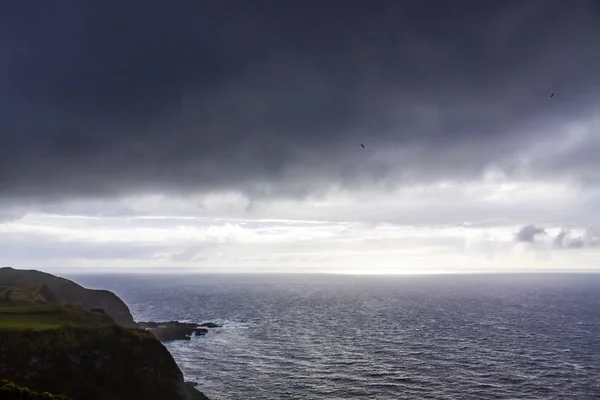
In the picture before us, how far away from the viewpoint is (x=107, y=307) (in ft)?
484

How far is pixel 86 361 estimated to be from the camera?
68.9 metres

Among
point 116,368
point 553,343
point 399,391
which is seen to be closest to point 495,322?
point 553,343

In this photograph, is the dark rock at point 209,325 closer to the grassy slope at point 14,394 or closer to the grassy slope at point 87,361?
the grassy slope at point 87,361

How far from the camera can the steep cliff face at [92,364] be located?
63.7 meters

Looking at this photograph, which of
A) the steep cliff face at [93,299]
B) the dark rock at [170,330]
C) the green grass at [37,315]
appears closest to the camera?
the green grass at [37,315]

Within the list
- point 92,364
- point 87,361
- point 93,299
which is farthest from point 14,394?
point 93,299

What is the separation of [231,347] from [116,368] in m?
53.4

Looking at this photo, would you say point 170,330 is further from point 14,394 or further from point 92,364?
point 14,394

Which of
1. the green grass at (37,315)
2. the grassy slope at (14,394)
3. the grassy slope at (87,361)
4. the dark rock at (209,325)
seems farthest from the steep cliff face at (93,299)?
the grassy slope at (14,394)

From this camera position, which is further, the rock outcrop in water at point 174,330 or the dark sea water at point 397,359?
the rock outcrop in water at point 174,330

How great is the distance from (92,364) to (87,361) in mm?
1014

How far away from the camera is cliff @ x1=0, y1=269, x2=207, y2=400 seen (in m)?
63.7

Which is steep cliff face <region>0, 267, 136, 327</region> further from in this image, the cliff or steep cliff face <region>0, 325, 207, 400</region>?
steep cliff face <region>0, 325, 207, 400</region>

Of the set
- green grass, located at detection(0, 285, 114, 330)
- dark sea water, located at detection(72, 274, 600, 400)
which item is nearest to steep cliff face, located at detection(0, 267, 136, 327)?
dark sea water, located at detection(72, 274, 600, 400)
